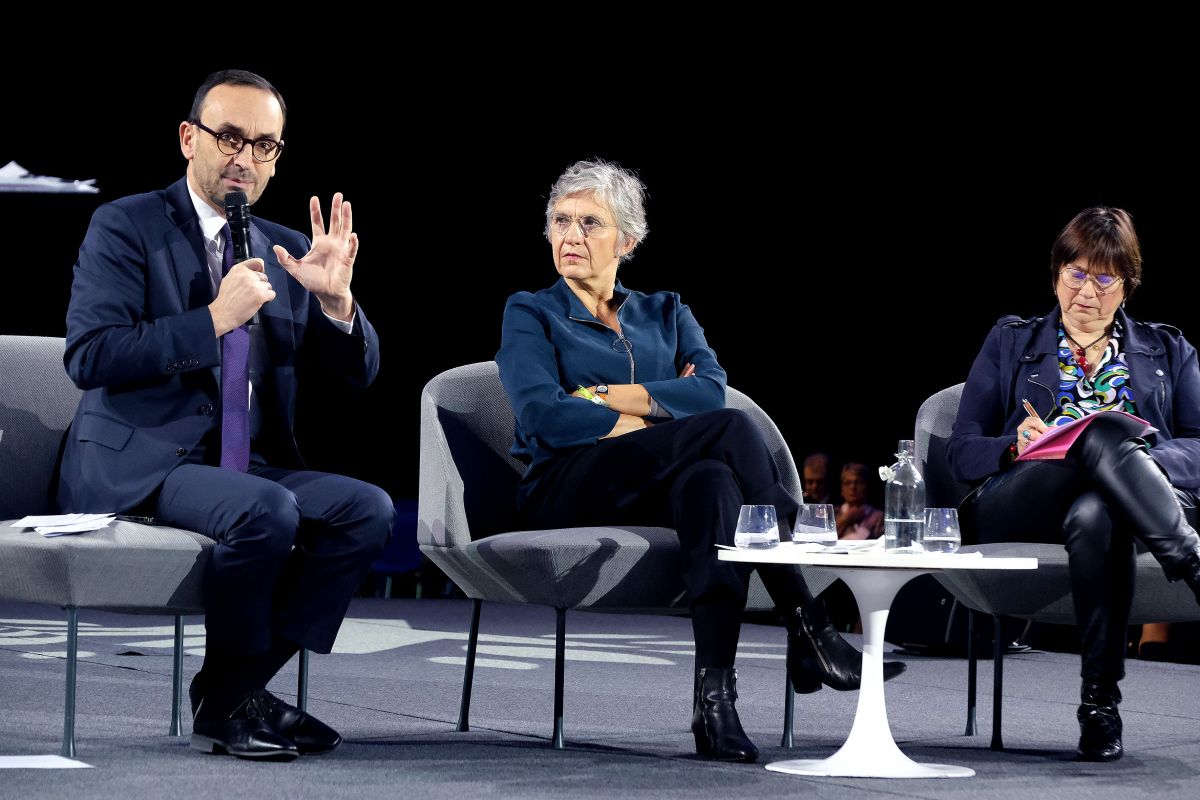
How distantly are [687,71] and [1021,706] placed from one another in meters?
4.25

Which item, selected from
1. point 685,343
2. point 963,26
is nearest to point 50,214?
point 963,26

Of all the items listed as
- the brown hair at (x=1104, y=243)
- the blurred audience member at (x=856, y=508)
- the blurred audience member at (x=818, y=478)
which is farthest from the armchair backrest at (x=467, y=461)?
the blurred audience member at (x=818, y=478)

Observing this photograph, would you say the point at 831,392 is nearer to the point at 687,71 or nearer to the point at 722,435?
the point at 687,71

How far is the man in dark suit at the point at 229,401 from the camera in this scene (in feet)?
7.50

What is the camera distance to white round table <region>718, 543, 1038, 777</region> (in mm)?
2232

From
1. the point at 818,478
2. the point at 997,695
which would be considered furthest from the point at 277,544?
the point at 818,478

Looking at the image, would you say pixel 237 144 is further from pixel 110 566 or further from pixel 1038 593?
pixel 1038 593

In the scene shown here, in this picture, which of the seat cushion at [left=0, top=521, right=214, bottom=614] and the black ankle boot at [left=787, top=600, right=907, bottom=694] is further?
the black ankle boot at [left=787, top=600, right=907, bottom=694]

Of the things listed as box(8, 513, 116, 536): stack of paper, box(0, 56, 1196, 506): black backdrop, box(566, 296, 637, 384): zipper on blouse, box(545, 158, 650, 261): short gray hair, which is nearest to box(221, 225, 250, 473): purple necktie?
box(8, 513, 116, 536): stack of paper

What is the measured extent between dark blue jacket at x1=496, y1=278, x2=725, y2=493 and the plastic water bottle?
430 mm

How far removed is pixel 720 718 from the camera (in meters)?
2.36

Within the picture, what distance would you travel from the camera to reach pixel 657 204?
23.7ft

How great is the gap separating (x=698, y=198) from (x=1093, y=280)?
4.29 m

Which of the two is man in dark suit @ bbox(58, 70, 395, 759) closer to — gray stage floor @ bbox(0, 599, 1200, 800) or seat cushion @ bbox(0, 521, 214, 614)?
seat cushion @ bbox(0, 521, 214, 614)
